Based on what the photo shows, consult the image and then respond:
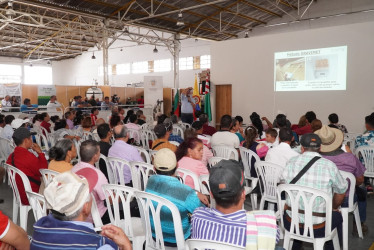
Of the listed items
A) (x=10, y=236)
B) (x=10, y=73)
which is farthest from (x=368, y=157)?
(x=10, y=73)

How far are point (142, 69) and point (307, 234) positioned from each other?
61.7ft

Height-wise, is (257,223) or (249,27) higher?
(249,27)

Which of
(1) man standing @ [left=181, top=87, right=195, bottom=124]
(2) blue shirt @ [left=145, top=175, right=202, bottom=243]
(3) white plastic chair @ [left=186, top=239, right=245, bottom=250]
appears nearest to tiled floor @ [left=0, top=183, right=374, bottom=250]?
(2) blue shirt @ [left=145, top=175, right=202, bottom=243]

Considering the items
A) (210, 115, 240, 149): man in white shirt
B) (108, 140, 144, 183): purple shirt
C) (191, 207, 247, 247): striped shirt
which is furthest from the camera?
(210, 115, 240, 149): man in white shirt

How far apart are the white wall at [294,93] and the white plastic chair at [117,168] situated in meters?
7.11

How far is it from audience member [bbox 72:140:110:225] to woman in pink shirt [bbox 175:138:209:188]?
2.46ft

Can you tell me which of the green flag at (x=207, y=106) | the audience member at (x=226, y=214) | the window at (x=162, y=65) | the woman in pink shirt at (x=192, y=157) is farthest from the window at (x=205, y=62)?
the audience member at (x=226, y=214)

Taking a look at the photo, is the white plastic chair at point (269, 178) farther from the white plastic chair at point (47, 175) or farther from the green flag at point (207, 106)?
the green flag at point (207, 106)

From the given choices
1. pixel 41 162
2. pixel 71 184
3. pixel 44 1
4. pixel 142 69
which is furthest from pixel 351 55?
pixel 142 69

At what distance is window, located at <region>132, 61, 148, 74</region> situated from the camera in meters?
20.0

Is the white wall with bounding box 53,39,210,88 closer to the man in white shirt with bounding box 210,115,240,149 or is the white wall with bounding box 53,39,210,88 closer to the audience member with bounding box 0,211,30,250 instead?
the man in white shirt with bounding box 210,115,240,149

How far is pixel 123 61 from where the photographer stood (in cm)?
2119

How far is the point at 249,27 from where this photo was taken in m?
16.0

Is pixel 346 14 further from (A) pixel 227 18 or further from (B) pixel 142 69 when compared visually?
(B) pixel 142 69
